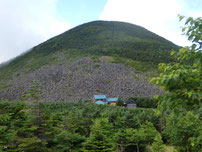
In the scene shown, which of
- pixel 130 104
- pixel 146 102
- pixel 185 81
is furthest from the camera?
pixel 146 102

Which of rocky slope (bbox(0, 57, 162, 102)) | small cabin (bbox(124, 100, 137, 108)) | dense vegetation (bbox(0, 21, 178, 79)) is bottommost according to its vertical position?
small cabin (bbox(124, 100, 137, 108))

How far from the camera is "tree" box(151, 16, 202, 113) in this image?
2895 mm

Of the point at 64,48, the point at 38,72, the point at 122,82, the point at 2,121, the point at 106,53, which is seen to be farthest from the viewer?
the point at 64,48

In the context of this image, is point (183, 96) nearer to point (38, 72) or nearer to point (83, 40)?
point (38, 72)

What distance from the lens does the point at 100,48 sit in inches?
5128

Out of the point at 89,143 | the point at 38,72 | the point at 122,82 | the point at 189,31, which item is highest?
the point at 38,72

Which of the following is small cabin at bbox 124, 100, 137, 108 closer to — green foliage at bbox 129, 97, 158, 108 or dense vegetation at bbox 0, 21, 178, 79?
green foliage at bbox 129, 97, 158, 108

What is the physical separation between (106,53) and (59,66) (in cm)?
3870

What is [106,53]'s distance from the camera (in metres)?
119

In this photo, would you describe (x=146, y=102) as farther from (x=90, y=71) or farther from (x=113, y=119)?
(x=90, y=71)

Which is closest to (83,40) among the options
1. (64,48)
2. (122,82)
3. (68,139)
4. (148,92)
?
(64,48)

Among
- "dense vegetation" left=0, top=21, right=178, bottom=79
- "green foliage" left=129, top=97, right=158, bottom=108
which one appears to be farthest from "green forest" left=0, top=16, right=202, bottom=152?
"dense vegetation" left=0, top=21, right=178, bottom=79

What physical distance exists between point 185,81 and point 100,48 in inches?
5085

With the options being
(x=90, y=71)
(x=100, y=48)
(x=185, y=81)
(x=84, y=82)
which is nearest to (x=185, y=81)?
(x=185, y=81)
